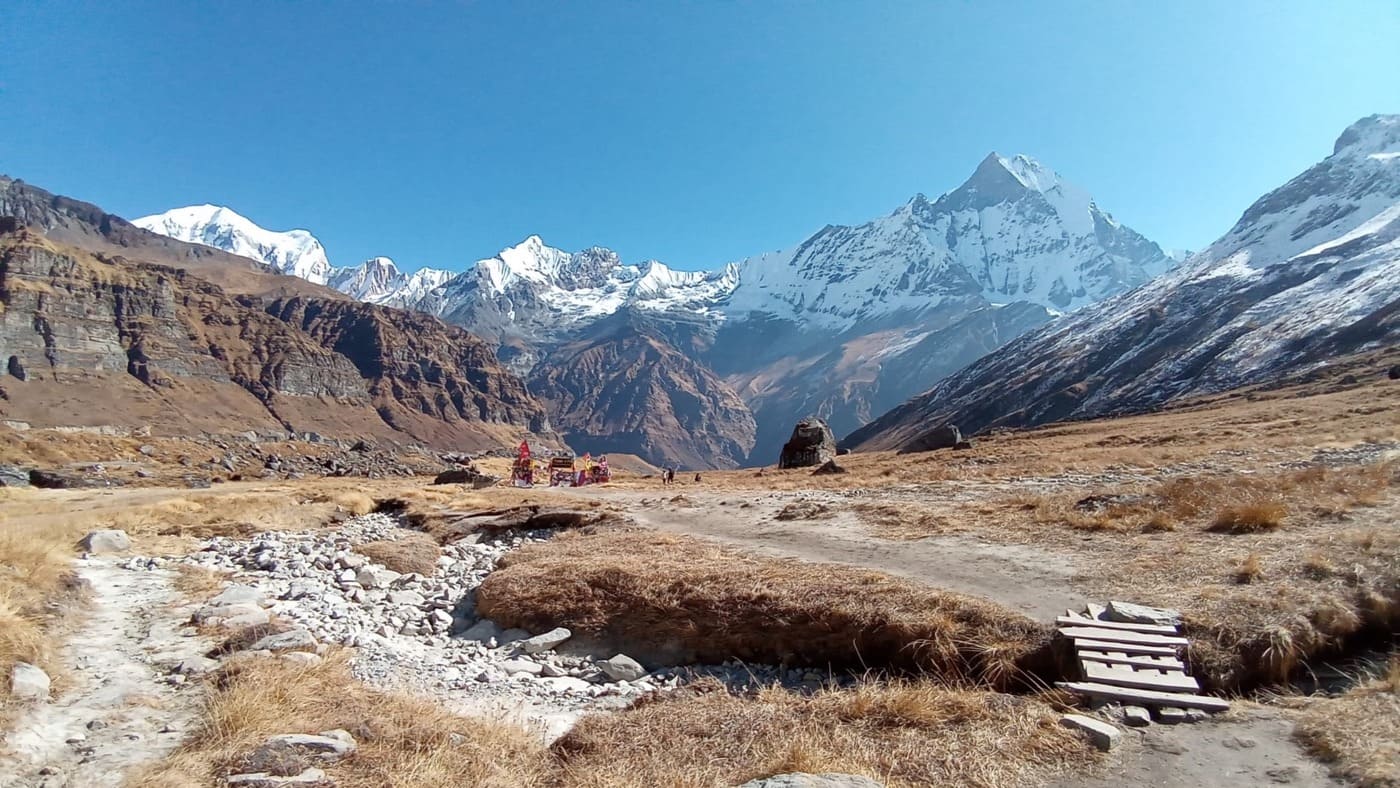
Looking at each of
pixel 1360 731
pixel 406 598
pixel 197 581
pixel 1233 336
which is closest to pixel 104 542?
pixel 197 581

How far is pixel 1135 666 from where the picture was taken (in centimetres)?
716

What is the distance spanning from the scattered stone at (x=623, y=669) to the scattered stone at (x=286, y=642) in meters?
4.35

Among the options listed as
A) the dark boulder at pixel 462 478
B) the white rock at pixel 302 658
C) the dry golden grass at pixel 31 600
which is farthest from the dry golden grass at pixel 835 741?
the dark boulder at pixel 462 478

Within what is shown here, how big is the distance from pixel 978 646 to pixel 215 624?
11.5 m

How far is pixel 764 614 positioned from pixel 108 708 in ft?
26.4

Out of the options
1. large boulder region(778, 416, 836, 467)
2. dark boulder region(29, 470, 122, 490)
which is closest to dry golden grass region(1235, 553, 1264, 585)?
large boulder region(778, 416, 836, 467)

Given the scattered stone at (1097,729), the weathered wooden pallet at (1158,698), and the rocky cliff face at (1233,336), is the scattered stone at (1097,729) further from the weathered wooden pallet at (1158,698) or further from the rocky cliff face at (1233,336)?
the rocky cliff face at (1233,336)

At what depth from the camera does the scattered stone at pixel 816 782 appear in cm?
509

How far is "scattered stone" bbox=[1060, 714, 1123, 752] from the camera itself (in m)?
5.98

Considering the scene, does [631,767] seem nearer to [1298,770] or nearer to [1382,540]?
[1298,770]

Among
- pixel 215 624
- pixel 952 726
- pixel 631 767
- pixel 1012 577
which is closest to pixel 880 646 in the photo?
pixel 952 726

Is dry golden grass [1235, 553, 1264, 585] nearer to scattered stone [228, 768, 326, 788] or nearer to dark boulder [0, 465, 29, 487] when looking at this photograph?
scattered stone [228, 768, 326, 788]

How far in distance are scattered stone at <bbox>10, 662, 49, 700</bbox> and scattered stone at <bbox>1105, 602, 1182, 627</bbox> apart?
489 inches

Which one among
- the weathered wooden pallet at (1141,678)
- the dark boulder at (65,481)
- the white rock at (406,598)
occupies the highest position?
the weathered wooden pallet at (1141,678)
